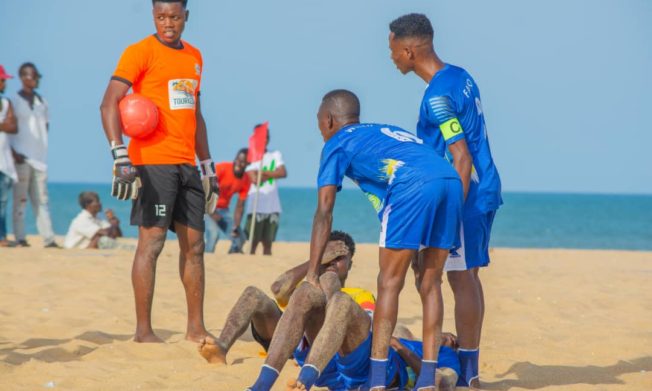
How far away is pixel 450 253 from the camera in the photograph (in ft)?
19.3

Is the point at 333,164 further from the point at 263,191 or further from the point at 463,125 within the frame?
the point at 263,191

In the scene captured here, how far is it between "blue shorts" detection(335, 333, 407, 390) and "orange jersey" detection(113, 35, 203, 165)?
86.5 inches

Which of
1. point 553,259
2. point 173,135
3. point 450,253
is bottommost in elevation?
point 553,259

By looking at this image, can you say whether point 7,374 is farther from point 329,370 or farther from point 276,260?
point 276,260

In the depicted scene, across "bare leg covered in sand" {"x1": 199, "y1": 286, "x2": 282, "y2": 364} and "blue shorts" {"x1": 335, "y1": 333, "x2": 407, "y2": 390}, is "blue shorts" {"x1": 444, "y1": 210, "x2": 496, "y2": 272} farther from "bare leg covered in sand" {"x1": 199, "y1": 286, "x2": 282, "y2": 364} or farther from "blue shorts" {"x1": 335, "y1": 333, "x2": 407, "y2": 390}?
"bare leg covered in sand" {"x1": 199, "y1": 286, "x2": 282, "y2": 364}

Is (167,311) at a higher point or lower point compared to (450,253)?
lower

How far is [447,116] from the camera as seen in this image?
5.77 m

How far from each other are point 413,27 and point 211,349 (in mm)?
2173

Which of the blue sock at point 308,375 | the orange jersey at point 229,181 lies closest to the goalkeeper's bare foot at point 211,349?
the blue sock at point 308,375

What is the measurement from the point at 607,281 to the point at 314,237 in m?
7.75

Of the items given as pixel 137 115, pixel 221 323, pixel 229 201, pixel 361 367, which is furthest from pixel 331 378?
pixel 229 201

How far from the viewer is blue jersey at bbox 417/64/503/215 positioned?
5773mm

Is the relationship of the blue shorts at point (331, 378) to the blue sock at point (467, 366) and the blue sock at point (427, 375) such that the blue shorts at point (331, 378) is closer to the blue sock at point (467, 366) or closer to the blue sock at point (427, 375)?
the blue sock at point (427, 375)

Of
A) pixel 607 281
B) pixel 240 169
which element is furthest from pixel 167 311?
pixel 240 169
